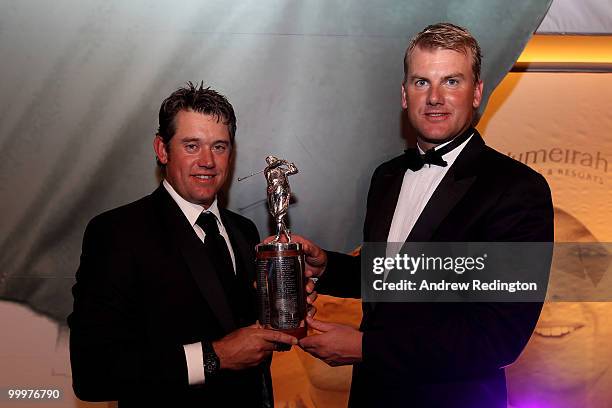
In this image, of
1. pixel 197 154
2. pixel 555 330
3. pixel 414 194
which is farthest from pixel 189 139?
pixel 555 330

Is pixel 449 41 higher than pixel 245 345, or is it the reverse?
pixel 449 41

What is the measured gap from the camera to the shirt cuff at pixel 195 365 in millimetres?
2086

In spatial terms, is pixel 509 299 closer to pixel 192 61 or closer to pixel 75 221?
pixel 192 61

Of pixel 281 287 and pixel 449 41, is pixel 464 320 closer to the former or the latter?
pixel 281 287

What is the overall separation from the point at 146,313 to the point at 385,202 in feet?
3.15

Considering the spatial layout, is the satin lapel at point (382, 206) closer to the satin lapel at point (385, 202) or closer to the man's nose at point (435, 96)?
the satin lapel at point (385, 202)

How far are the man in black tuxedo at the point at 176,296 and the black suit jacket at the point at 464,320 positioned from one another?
1.23ft

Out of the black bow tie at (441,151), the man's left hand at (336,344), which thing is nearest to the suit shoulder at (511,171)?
the black bow tie at (441,151)

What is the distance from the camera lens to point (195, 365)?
2086 mm

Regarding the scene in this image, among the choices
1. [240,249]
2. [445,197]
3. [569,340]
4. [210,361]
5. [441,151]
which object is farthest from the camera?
[569,340]

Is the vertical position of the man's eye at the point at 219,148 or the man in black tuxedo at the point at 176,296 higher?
the man's eye at the point at 219,148

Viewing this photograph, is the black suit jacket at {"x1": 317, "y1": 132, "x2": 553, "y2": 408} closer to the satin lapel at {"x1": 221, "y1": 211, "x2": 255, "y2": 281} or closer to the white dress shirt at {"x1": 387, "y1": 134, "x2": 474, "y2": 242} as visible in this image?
the white dress shirt at {"x1": 387, "y1": 134, "x2": 474, "y2": 242}

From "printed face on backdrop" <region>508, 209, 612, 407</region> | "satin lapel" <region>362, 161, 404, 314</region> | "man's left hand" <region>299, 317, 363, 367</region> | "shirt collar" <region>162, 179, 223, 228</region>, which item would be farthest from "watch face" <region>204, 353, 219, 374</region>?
"printed face on backdrop" <region>508, 209, 612, 407</region>

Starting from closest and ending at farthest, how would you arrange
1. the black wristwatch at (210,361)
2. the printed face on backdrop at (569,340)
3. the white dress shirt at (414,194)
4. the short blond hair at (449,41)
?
the black wristwatch at (210,361), the short blond hair at (449,41), the white dress shirt at (414,194), the printed face on backdrop at (569,340)
